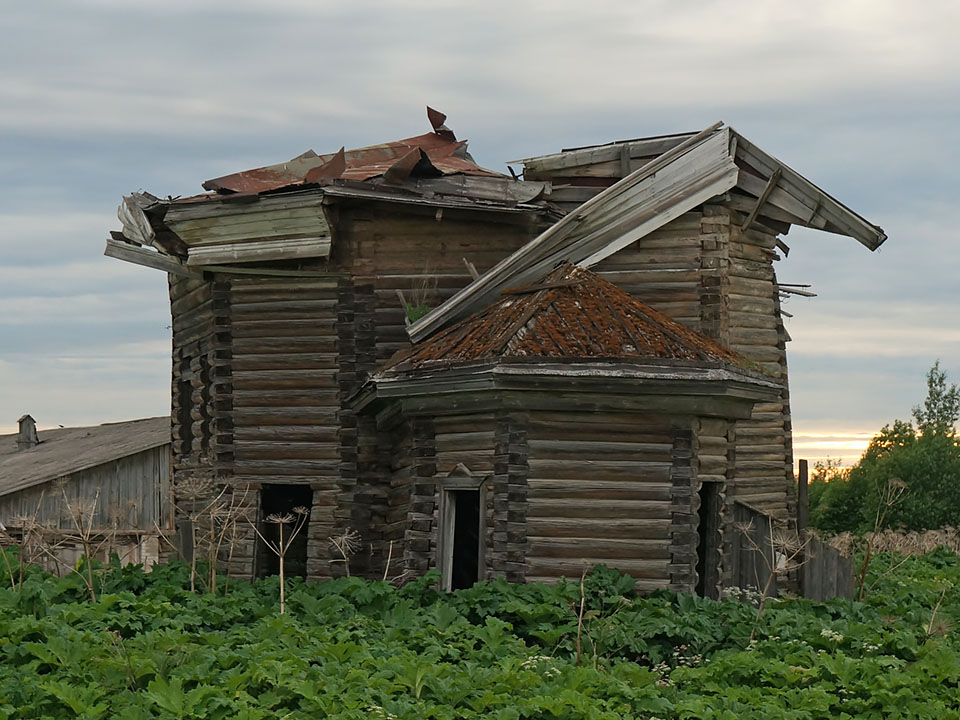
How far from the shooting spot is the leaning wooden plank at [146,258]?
1973 centimetres

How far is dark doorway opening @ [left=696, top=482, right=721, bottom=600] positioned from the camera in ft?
53.4

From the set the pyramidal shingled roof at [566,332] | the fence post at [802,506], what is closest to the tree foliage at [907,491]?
the fence post at [802,506]

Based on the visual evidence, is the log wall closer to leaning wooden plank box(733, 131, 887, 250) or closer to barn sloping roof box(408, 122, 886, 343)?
barn sloping roof box(408, 122, 886, 343)

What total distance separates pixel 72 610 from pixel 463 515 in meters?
7.87

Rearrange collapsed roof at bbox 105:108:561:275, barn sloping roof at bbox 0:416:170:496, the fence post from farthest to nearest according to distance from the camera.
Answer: barn sloping roof at bbox 0:416:170:496, the fence post, collapsed roof at bbox 105:108:561:275

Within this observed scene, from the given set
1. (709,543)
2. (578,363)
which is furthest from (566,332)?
(709,543)

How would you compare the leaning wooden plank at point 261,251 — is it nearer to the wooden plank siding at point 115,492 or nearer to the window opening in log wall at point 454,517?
the window opening in log wall at point 454,517

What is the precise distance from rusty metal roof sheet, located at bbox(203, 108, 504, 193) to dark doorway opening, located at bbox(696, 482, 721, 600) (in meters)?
6.41

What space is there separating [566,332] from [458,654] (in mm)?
5119

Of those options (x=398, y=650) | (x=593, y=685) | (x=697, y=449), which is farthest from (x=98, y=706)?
(x=697, y=449)

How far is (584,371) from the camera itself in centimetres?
1487

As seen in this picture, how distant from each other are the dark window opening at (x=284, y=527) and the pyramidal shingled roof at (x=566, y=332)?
487cm

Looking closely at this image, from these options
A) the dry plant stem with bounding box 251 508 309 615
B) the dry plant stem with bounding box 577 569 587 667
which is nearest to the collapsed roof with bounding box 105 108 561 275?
the dry plant stem with bounding box 251 508 309 615

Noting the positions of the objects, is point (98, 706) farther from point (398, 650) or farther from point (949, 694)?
point (949, 694)
